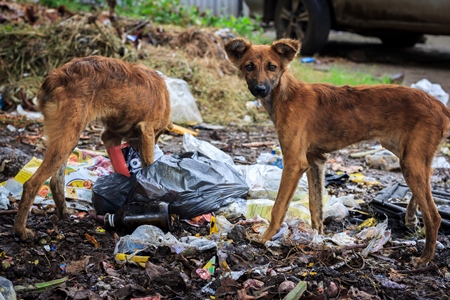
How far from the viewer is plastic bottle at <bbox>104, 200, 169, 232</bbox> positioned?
16.8 ft

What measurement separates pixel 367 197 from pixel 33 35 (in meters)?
6.13

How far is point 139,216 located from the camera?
5145 mm

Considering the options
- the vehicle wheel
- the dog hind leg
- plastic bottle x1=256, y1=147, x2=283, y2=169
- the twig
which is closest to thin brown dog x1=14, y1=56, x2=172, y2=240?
plastic bottle x1=256, y1=147, x2=283, y2=169

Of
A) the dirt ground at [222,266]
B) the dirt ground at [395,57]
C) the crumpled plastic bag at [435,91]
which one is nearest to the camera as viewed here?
the dirt ground at [222,266]

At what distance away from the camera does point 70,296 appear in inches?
159

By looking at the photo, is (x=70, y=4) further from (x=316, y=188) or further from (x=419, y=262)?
(x=419, y=262)

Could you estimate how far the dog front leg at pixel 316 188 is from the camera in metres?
5.33

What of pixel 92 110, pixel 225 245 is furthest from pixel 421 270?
pixel 92 110

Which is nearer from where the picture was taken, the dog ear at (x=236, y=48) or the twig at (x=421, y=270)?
the twig at (x=421, y=270)

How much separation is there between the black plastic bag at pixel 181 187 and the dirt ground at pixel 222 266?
18 centimetres

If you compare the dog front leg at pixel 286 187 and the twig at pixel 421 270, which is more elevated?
the dog front leg at pixel 286 187

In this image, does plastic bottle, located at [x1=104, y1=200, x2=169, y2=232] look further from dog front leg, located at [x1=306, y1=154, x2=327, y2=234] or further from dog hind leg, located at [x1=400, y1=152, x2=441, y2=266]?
dog hind leg, located at [x1=400, y1=152, x2=441, y2=266]

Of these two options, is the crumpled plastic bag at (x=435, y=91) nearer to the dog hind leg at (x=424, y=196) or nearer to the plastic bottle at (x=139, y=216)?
the dog hind leg at (x=424, y=196)

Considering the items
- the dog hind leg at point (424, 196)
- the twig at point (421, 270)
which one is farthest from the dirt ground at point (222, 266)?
the dog hind leg at point (424, 196)
